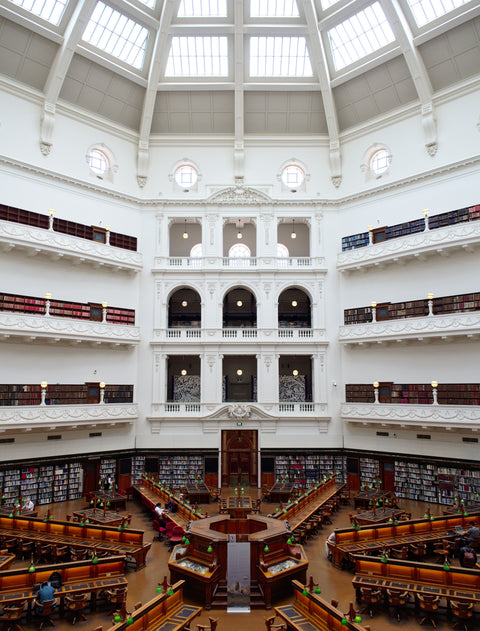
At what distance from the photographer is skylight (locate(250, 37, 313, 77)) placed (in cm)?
2198

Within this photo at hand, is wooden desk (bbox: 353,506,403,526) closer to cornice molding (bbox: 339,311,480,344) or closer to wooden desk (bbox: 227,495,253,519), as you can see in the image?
wooden desk (bbox: 227,495,253,519)

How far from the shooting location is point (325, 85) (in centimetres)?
2234

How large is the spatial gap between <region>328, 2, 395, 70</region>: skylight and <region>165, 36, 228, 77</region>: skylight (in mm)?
5285

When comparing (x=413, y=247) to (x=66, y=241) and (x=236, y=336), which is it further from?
(x=66, y=241)

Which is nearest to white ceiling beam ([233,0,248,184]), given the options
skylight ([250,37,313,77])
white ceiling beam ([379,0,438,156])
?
skylight ([250,37,313,77])

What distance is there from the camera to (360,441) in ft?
70.3

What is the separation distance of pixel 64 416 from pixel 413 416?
1452cm

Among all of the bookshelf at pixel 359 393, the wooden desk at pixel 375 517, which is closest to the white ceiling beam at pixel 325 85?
the bookshelf at pixel 359 393

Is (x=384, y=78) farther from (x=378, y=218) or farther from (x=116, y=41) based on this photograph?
(x=116, y=41)

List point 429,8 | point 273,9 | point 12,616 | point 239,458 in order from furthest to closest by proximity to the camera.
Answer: point 239,458
point 273,9
point 429,8
point 12,616

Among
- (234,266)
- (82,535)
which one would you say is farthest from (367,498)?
(234,266)

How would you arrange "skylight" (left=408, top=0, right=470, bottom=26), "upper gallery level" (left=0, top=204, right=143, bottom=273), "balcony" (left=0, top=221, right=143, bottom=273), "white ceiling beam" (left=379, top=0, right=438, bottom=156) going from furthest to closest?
"white ceiling beam" (left=379, top=0, right=438, bottom=156) < "skylight" (left=408, top=0, right=470, bottom=26) < "upper gallery level" (left=0, top=204, right=143, bottom=273) < "balcony" (left=0, top=221, right=143, bottom=273)

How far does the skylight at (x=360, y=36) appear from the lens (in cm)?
2042

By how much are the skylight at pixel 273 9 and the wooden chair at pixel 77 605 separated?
76.3 feet
